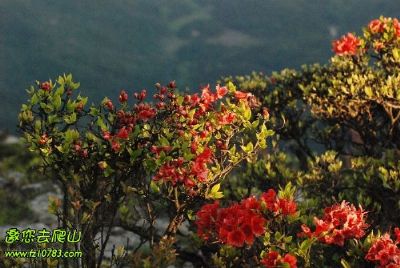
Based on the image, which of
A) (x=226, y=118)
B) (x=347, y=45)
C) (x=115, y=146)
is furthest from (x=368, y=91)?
(x=115, y=146)

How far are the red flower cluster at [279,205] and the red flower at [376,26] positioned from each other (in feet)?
20.3

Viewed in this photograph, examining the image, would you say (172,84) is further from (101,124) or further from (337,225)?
(337,225)

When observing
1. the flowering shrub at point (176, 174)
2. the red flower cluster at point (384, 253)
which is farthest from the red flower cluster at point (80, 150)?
the red flower cluster at point (384, 253)

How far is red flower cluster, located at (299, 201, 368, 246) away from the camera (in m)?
6.02

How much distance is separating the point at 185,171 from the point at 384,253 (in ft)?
7.04

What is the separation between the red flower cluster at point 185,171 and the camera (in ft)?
20.2

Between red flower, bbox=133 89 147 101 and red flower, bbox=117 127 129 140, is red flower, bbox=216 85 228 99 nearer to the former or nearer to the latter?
red flower, bbox=133 89 147 101

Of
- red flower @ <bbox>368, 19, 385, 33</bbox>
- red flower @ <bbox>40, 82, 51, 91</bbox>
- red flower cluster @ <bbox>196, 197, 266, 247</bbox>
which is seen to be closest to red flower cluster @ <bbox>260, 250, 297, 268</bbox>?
red flower cluster @ <bbox>196, 197, 266, 247</bbox>

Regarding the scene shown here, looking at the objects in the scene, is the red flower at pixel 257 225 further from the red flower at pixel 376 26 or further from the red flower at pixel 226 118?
the red flower at pixel 376 26

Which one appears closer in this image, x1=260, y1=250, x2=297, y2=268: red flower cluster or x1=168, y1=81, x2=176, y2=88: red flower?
x1=260, y1=250, x2=297, y2=268: red flower cluster

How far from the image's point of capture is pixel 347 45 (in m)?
11.2

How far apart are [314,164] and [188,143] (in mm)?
5050

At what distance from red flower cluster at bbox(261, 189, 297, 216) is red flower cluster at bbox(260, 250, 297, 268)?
410mm

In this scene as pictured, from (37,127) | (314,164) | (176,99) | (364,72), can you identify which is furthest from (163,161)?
(364,72)
